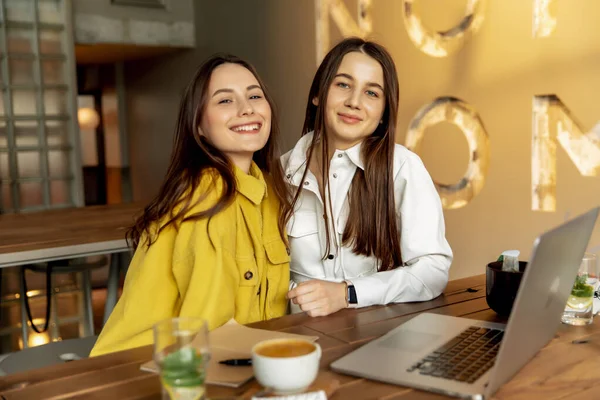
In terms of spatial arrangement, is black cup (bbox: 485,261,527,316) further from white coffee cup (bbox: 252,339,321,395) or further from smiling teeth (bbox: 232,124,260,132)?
smiling teeth (bbox: 232,124,260,132)

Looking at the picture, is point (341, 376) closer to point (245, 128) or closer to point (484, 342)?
point (484, 342)

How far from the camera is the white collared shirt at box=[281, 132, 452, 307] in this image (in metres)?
1.39

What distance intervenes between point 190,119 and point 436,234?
2.15 ft

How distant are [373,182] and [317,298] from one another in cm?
41

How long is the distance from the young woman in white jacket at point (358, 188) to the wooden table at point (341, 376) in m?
0.31

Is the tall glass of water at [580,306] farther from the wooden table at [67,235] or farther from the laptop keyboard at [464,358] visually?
the wooden table at [67,235]

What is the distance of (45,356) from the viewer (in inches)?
65.1

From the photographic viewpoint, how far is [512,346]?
0.83 meters

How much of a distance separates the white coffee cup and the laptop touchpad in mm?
229

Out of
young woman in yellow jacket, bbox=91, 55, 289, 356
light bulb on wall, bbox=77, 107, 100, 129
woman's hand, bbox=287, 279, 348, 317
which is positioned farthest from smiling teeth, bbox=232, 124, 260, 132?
light bulb on wall, bbox=77, 107, 100, 129

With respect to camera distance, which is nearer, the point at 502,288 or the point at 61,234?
the point at 502,288

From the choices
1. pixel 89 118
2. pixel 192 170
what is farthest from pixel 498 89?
pixel 89 118

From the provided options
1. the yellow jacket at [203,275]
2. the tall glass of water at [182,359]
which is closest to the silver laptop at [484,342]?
the tall glass of water at [182,359]

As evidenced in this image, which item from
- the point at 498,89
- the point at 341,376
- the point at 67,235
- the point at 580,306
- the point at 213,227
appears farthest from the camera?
the point at 498,89
